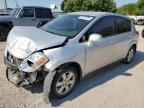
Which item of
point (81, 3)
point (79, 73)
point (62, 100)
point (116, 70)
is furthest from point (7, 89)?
point (81, 3)

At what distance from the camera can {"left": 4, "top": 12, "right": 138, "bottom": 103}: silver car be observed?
145 inches

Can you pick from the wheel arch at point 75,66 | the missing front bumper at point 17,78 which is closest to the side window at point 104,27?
the wheel arch at point 75,66

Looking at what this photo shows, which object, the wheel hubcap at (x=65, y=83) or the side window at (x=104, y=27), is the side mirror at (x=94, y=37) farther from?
the wheel hubcap at (x=65, y=83)

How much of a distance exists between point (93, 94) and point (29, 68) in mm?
1499

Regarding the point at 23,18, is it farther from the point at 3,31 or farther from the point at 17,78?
the point at 17,78

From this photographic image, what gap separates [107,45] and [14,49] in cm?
215

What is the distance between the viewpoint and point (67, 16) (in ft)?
17.1

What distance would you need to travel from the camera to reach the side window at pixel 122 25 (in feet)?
18.1

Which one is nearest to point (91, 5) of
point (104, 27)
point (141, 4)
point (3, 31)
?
point (141, 4)

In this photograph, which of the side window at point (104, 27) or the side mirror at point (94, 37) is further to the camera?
the side window at point (104, 27)

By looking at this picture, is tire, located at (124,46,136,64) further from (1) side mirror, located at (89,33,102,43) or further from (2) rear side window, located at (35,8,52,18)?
(2) rear side window, located at (35,8,52,18)

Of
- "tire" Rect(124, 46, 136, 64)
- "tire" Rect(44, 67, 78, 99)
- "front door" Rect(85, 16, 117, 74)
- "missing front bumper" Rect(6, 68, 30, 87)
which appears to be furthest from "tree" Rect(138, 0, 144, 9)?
"missing front bumper" Rect(6, 68, 30, 87)

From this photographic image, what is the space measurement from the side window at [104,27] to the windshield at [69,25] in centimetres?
19

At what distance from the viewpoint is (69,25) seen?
4.73 m
